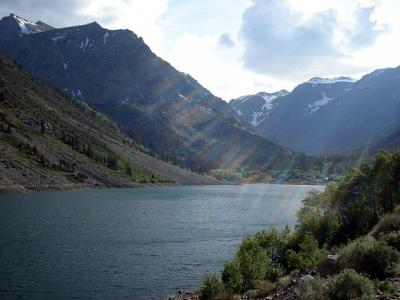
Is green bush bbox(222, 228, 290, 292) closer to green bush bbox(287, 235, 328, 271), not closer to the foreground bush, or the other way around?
green bush bbox(287, 235, 328, 271)

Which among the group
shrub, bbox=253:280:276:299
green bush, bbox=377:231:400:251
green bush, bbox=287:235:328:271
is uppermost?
green bush, bbox=377:231:400:251

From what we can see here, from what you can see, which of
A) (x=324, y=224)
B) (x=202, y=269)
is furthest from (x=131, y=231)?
(x=324, y=224)

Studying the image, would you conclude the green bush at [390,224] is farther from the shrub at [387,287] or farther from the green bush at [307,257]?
the shrub at [387,287]

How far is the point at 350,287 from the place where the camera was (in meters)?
22.8

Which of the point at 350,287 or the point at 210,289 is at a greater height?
the point at 350,287

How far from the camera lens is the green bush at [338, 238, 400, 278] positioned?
92.2ft

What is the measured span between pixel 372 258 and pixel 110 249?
51582mm

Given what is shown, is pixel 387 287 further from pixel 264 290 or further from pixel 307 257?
pixel 307 257

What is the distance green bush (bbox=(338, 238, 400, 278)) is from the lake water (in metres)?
23.7

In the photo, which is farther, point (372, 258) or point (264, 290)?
point (264, 290)

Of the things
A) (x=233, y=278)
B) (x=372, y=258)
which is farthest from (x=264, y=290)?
(x=372, y=258)

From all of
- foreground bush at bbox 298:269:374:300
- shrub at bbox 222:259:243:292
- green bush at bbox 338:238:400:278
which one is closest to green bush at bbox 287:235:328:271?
shrub at bbox 222:259:243:292

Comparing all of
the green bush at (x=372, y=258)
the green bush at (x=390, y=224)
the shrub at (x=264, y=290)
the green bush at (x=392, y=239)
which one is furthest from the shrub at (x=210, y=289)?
the green bush at (x=390, y=224)

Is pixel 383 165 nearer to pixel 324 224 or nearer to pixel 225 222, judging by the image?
pixel 324 224
